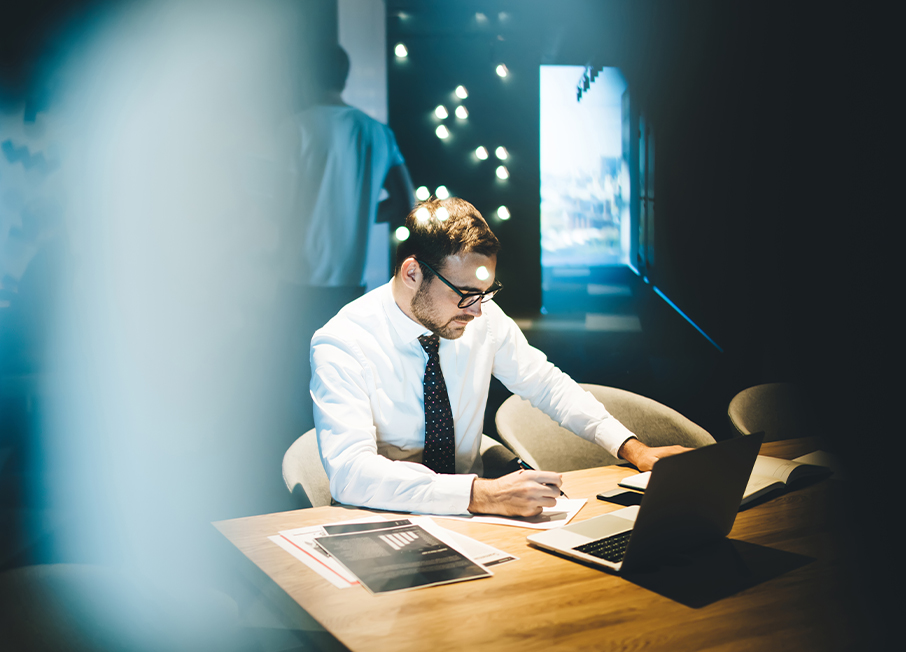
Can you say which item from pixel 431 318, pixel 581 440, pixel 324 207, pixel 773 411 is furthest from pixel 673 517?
pixel 324 207

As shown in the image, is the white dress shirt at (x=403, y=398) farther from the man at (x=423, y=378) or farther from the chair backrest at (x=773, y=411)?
the chair backrest at (x=773, y=411)

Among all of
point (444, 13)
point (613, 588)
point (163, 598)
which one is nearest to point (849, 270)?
point (444, 13)

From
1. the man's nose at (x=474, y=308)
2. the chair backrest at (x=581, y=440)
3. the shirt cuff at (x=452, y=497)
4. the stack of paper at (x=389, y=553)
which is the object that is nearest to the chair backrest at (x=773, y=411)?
the chair backrest at (x=581, y=440)

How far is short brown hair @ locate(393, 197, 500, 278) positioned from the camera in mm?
1803

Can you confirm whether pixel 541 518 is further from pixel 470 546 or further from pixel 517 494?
pixel 470 546

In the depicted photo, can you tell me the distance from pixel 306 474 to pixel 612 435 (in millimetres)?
932

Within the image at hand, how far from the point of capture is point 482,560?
3.71 feet

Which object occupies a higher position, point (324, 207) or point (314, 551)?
point (324, 207)

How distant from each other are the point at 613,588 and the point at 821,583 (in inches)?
14.4

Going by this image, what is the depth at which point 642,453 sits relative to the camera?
1.78 m

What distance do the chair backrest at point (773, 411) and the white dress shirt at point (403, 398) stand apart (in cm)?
80

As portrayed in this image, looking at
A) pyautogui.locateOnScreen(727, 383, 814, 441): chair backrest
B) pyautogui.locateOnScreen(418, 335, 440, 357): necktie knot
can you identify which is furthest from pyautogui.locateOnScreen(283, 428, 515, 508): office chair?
pyautogui.locateOnScreen(727, 383, 814, 441): chair backrest

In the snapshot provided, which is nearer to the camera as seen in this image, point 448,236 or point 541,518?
point 541,518

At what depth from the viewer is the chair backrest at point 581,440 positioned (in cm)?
219
